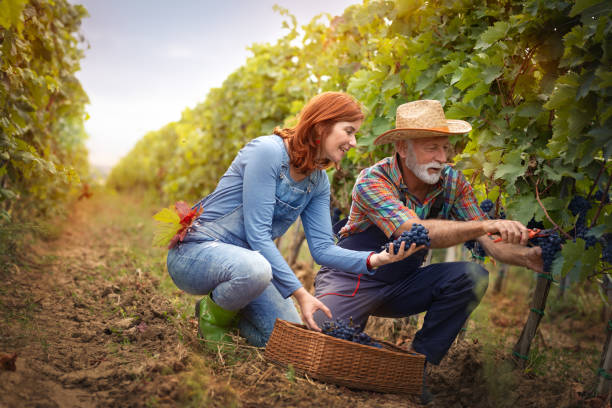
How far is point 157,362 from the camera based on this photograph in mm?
2273

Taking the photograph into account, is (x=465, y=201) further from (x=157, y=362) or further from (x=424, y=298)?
(x=157, y=362)

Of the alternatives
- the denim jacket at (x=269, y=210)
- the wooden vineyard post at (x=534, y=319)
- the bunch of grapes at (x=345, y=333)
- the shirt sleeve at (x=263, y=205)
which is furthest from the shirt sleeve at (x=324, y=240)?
the wooden vineyard post at (x=534, y=319)

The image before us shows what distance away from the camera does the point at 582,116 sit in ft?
7.16

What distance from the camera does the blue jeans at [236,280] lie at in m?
2.64

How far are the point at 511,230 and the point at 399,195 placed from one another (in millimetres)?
790

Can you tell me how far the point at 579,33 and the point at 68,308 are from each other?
3316mm

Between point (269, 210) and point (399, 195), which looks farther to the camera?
point (399, 195)

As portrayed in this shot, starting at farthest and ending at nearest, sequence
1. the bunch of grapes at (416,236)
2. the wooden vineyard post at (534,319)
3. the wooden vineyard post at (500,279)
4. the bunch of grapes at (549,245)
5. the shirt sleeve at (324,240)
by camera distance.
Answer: the wooden vineyard post at (500,279) → the wooden vineyard post at (534,319) → the shirt sleeve at (324,240) → the bunch of grapes at (416,236) → the bunch of grapes at (549,245)

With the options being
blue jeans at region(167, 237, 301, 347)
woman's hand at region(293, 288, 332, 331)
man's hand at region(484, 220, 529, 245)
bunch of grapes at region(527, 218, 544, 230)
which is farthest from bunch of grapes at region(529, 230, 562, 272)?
blue jeans at region(167, 237, 301, 347)

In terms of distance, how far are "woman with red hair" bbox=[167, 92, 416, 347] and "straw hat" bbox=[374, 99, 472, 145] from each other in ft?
0.87

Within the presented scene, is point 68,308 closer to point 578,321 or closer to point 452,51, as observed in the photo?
point 452,51

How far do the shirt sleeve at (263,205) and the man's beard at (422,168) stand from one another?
2.58 ft

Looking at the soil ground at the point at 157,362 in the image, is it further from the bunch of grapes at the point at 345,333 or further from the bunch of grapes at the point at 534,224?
the bunch of grapes at the point at 534,224

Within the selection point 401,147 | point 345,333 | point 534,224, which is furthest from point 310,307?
point 534,224
